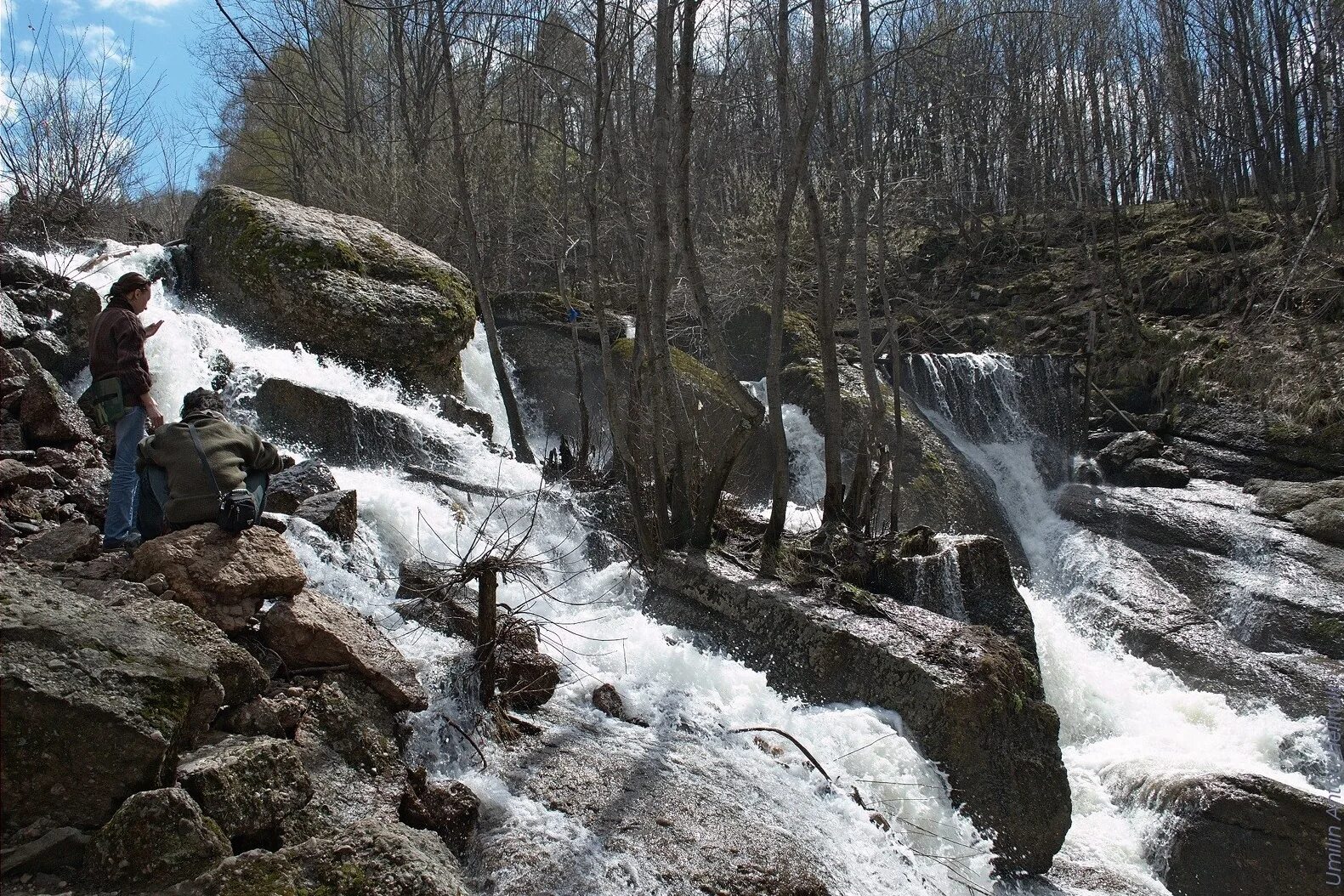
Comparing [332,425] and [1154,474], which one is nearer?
[332,425]

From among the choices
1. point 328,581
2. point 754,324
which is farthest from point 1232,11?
point 328,581

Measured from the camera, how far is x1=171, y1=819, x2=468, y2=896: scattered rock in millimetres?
2881

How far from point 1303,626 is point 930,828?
7.30 metres

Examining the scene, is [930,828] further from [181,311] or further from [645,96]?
[645,96]

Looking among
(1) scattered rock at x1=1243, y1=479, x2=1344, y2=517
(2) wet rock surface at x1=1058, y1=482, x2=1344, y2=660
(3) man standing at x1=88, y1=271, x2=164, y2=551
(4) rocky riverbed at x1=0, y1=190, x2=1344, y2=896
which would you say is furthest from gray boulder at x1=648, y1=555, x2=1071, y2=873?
(1) scattered rock at x1=1243, y1=479, x2=1344, y2=517

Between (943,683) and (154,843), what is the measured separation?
425 centimetres

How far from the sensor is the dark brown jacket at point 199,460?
15.0ft

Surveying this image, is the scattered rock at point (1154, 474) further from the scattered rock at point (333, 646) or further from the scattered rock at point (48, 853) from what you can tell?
the scattered rock at point (48, 853)

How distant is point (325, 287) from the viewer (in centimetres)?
1118

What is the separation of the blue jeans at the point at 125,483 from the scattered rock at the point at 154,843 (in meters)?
2.39

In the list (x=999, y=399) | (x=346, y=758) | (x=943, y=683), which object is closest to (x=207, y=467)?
(x=346, y=758)

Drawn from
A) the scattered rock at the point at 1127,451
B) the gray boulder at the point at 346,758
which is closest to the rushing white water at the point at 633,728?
the gray boulder at the point at 346,758

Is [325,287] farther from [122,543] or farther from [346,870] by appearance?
[346,870]

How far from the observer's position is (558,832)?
13.0ft
